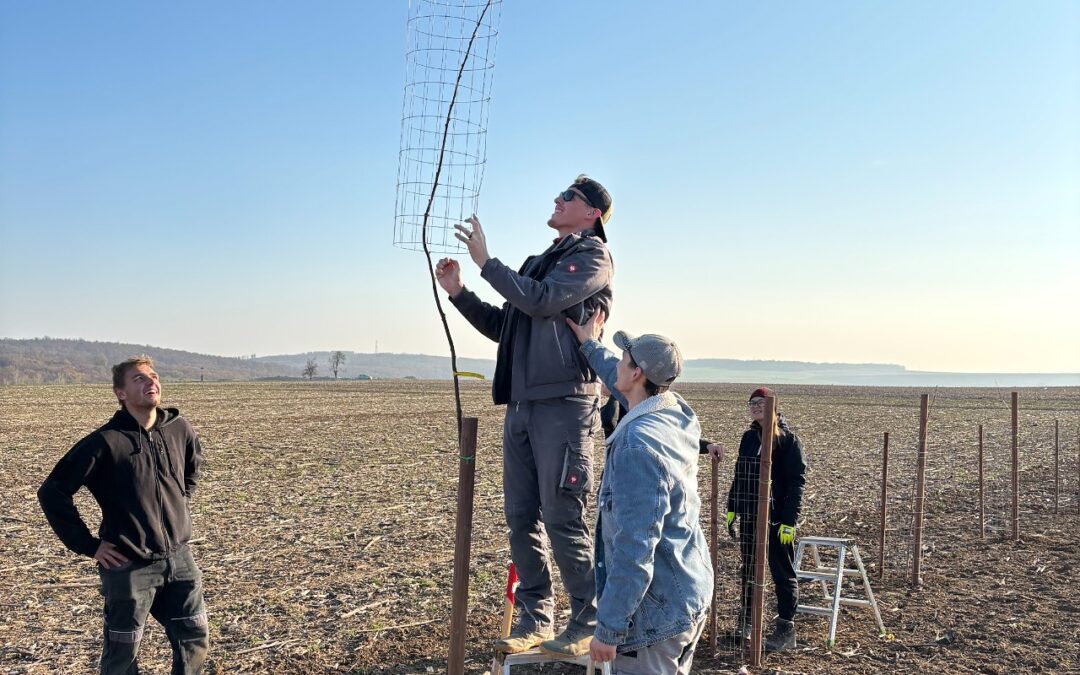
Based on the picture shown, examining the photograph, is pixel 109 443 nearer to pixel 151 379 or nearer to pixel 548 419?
pixel 151 379

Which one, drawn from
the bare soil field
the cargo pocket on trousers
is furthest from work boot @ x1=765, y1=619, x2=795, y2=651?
the cargo pocket on trousers

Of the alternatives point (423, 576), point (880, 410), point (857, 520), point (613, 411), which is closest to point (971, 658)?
point (613, 411)

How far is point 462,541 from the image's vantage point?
4.14m

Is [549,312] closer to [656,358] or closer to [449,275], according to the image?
[449,275]

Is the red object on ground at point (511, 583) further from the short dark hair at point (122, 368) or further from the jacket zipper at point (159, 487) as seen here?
the short dark hair at point (122, 368)

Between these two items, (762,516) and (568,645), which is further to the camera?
(762,516)

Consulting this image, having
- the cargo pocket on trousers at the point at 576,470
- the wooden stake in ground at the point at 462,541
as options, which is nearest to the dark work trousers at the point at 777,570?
the cargo pocket on trousers at the point at 576,470

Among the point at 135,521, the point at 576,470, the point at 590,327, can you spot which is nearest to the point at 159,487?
the point at 135,521

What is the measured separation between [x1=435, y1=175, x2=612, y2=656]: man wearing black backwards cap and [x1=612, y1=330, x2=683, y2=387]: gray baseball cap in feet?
2.51

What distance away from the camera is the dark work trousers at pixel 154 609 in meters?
4.57

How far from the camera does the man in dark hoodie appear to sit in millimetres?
4586

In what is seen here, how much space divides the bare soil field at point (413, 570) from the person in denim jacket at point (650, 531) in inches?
109

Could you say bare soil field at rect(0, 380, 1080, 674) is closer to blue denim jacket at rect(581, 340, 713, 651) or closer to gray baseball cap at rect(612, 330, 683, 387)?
blue denim jacket at rect(581, 340, 713, 651)

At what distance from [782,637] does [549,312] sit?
3747 millimetres
